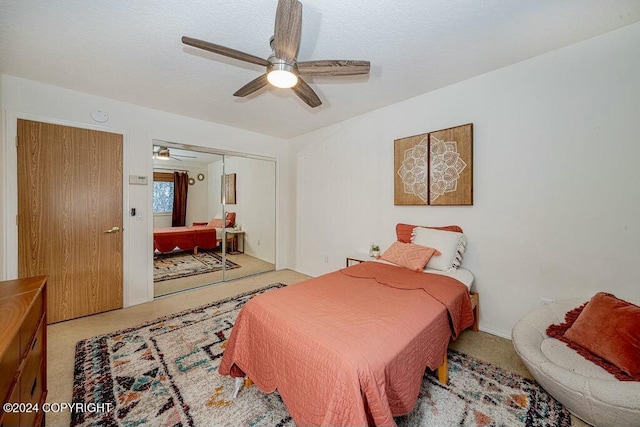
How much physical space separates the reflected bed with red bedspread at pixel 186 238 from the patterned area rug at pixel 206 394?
1.84 meters

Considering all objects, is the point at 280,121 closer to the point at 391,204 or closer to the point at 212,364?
the point at 391,204

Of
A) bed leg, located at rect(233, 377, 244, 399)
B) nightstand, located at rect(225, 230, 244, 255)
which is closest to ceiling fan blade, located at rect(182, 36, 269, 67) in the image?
bed leg, located at rect(233, 377, 244, 399)

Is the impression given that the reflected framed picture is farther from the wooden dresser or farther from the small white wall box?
the wooden dresser

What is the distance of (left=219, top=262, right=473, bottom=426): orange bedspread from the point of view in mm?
1031

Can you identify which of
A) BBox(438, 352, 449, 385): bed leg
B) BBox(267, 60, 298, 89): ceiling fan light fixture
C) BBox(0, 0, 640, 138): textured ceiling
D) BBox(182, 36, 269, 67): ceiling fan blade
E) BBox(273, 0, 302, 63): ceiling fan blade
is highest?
BBox(0, 0, 640, 138): textured ceiling

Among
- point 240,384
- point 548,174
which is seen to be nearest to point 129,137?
point 240,384

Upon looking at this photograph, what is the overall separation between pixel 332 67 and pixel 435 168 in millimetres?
1585

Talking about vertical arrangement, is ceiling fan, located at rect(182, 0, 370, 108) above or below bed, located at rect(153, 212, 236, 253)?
above

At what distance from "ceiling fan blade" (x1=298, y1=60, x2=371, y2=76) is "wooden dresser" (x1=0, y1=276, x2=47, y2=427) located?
1.91m

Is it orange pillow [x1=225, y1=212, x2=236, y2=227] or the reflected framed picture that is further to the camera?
orange pillow [x1=225, y1=212, x2=236, y2=227]

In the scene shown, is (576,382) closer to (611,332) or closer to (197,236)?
(611,332)

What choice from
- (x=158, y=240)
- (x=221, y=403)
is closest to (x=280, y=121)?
(x=158, y=240)

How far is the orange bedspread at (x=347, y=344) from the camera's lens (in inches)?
40.6

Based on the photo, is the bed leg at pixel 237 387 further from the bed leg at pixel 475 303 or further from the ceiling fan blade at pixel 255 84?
the ceiling fan blade at pixel 255 84
